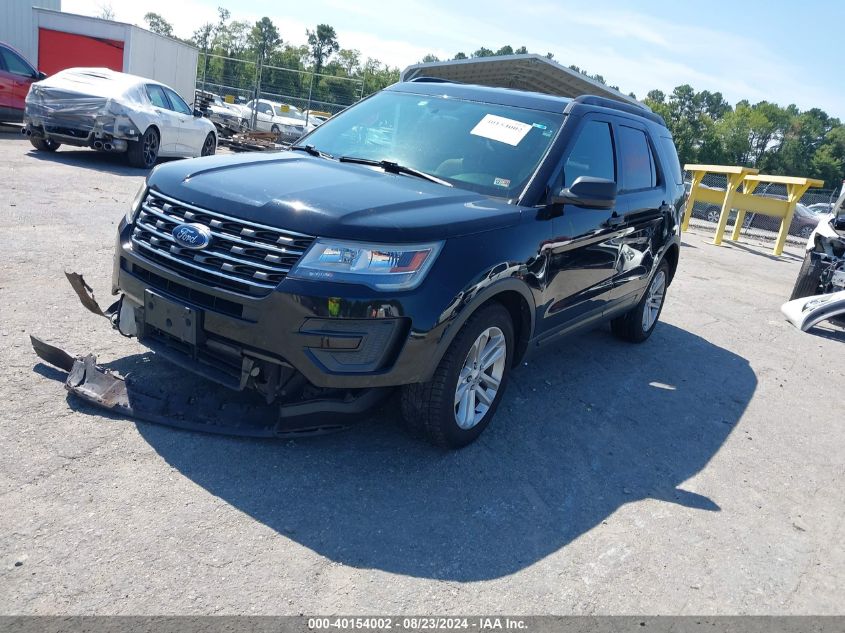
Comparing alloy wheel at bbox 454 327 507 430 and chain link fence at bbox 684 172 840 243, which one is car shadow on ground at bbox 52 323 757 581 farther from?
chain link fence at bbox 684 172 840 243

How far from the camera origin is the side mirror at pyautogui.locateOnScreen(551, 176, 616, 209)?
12.9ft

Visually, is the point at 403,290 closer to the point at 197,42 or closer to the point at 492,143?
the point at 492,143

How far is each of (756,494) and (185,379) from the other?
3.34m

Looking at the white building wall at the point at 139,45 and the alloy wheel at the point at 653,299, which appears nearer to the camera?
the alloy wheel at the point at 653,299

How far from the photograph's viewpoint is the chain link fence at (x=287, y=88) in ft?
89.9

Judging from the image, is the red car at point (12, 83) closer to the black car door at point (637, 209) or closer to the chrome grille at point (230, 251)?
the chrome grille at point (230, 251)

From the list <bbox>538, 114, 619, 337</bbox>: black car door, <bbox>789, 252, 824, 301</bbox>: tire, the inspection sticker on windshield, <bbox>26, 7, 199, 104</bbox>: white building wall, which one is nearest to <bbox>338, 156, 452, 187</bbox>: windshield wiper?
the inspection sticker on windshield

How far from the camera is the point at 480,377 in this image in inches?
151

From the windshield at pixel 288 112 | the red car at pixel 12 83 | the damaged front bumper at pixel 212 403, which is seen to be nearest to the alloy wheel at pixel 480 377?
the damaged front bumper at pixel 212 403

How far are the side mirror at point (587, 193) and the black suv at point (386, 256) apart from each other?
1 cm

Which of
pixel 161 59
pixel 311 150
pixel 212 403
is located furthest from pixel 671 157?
pixel 161 59

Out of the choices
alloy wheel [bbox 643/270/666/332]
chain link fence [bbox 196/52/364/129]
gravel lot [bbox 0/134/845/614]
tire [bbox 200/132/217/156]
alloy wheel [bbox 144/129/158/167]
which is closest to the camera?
gravel lot [bbox 0/134/845/614]

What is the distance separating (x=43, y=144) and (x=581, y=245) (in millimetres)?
11037

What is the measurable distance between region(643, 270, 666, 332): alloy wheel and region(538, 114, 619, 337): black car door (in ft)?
4.71
